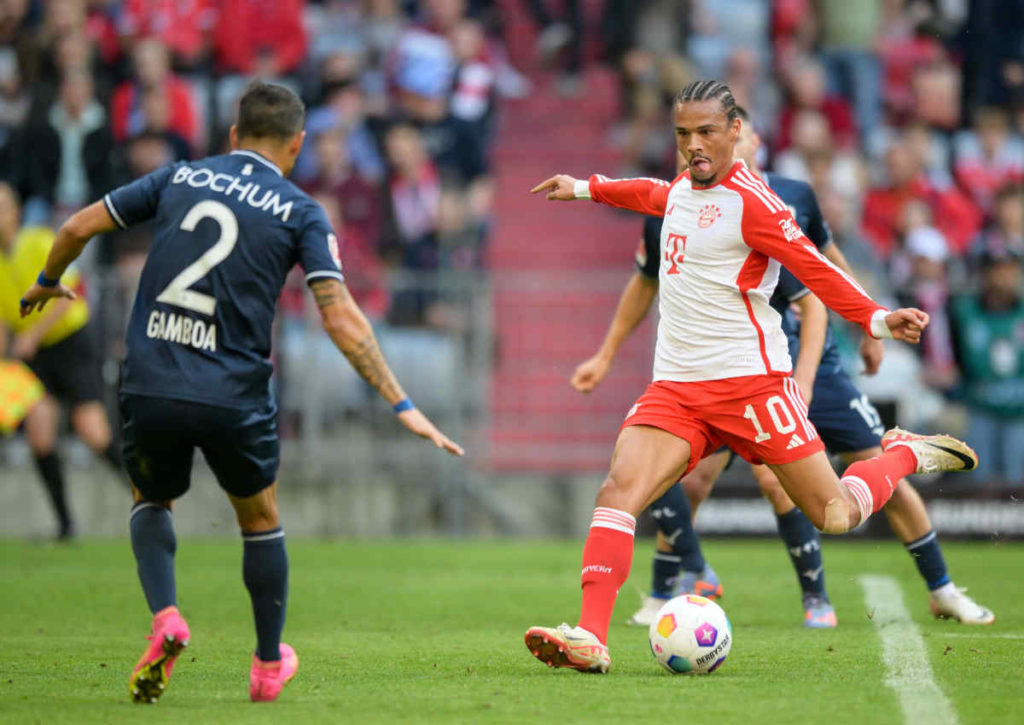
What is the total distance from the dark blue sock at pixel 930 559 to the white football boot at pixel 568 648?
2.74 metres

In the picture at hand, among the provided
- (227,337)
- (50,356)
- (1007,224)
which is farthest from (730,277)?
(1007,224)

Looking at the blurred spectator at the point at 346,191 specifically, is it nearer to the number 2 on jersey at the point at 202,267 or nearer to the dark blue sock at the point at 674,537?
the dark blue sock at the point at 674,537

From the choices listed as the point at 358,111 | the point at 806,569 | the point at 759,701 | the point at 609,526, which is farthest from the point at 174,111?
the point at 759,701

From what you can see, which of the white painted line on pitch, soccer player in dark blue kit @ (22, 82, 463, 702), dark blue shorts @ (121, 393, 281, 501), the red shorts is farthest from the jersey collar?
the white painted line on pitch

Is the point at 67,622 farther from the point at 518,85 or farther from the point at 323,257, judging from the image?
the point at 518,85

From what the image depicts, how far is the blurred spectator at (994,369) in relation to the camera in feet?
46.3

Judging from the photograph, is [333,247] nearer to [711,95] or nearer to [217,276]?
[217,276]

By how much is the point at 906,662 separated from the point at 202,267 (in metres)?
3.39

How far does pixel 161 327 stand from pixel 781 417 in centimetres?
257

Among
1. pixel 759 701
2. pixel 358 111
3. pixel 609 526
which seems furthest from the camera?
pixel 358 111

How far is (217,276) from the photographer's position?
555 centimetres

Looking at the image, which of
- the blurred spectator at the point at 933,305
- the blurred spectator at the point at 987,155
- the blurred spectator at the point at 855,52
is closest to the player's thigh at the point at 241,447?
the blurred spectator at the point at 933,305

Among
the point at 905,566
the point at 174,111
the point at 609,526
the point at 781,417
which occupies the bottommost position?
the point at 905,566

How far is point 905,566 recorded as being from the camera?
12.1 m
